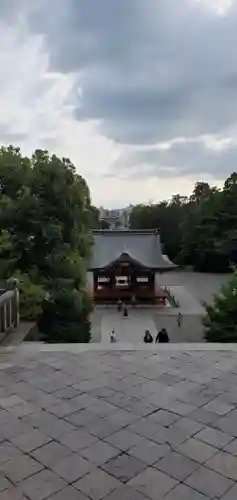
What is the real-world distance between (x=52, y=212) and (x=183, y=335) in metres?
6.36

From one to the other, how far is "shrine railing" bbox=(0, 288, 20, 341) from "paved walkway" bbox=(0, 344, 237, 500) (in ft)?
2.10

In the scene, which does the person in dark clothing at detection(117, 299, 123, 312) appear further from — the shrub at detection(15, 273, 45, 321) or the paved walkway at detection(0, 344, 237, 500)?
the paved walkway at detection(0, 344, 237, 500)

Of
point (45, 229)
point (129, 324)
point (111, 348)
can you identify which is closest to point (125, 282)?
point (129, 324)

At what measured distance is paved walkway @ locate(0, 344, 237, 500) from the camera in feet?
5.99

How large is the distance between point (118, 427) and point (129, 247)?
1936 centimetres

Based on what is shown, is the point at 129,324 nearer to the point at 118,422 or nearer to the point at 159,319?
the point at 159,319

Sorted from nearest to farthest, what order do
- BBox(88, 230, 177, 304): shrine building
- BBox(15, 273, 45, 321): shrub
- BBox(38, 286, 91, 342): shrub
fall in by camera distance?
BBox(15, 273, 45, 321): shrub, BBox(38, 286, 91, 342): shrub, BBox(88, 230, 177, 304): shrine building

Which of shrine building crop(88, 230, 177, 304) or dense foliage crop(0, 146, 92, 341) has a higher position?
dense foliage crop(0, 146, 92, 341)

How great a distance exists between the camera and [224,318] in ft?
32.6

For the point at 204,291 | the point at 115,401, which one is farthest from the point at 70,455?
the point at 204,291

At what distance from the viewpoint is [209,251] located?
89.8ft

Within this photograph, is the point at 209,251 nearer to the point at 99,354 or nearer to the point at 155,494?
the point at 99,354

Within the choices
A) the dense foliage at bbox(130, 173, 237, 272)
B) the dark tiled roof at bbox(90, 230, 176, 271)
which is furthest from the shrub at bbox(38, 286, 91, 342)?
the dense foliage at bbox(130, 173, 237, 272)

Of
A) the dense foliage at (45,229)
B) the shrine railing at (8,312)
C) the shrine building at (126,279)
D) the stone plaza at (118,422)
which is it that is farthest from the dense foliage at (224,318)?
the shrine building at (126,279)
